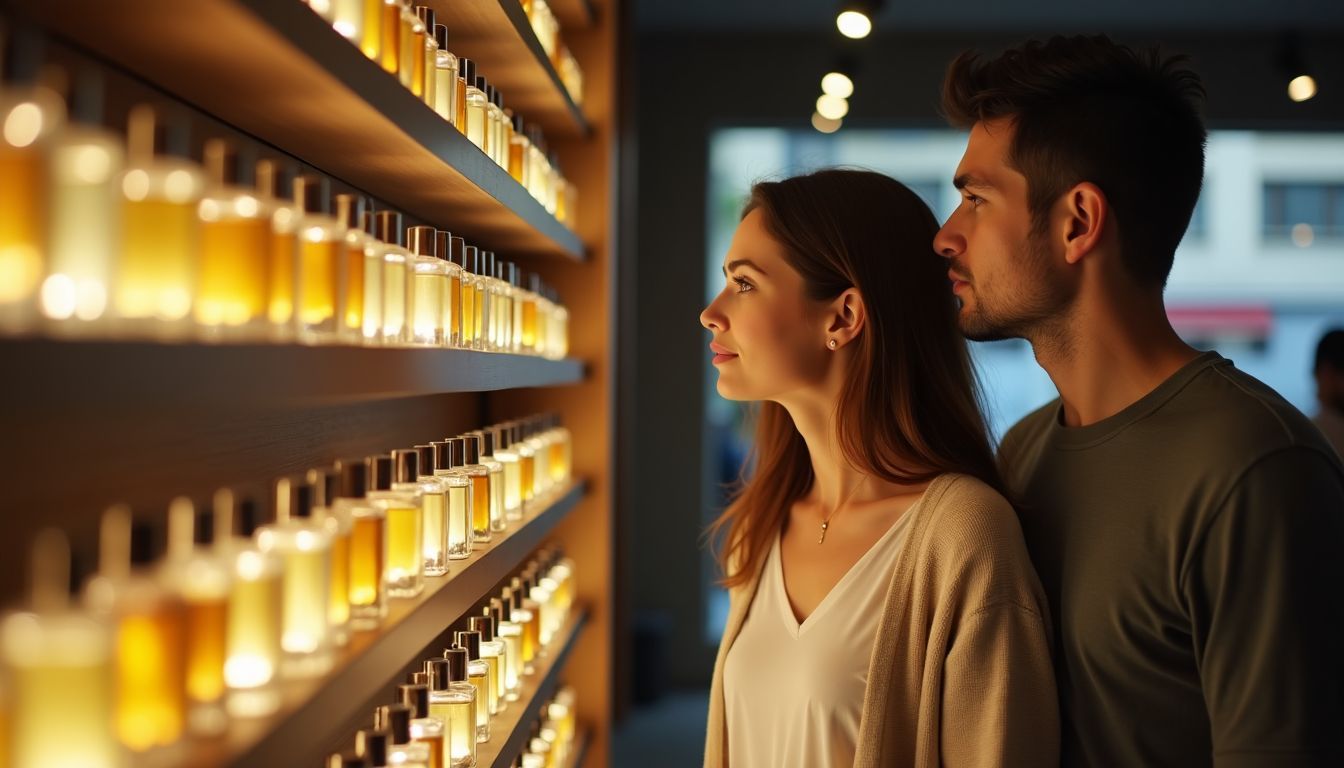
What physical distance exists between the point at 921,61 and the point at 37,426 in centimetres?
552

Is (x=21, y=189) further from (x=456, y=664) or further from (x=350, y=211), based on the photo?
(x=456, y=664)

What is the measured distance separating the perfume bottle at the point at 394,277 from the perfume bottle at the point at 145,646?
0.53 m

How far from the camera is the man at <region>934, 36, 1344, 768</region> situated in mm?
1266

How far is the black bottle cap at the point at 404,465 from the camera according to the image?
54.1 inches

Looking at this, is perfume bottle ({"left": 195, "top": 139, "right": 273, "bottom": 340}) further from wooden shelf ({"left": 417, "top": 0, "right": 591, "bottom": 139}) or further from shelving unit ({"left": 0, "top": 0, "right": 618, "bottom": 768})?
wooden shelf ({"left": 417, "top": 0, "right": 591, "bottom": 139})

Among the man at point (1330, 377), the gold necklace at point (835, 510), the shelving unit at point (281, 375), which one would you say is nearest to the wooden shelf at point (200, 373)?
the shelving unit at point (281, 375)

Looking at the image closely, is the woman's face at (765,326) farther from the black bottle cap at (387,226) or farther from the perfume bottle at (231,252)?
the perfume bottle at (231,252)

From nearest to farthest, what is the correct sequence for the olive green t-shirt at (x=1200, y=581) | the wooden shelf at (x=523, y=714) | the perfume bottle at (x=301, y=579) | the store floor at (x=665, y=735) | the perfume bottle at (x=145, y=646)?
the perfume bottle at (x=145, y=646) < the perfume bottle at (x=301, y=579) < the olive green t-shirt at (x=1200, y=581) < the wooden shelf at (x=523, y=714) < the store floor at (x=665, y=735)

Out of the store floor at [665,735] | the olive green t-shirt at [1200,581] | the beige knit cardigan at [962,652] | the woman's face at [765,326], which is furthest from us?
the store floor at [665,735]

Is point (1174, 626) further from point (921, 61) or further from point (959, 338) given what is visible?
point (921, 61)

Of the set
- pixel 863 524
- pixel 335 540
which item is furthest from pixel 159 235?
pixel 863 524

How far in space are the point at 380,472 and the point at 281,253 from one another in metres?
0.41

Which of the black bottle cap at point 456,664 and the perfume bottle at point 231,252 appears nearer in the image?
the perfume bottle at point 231,252

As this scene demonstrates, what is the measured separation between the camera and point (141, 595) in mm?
758
